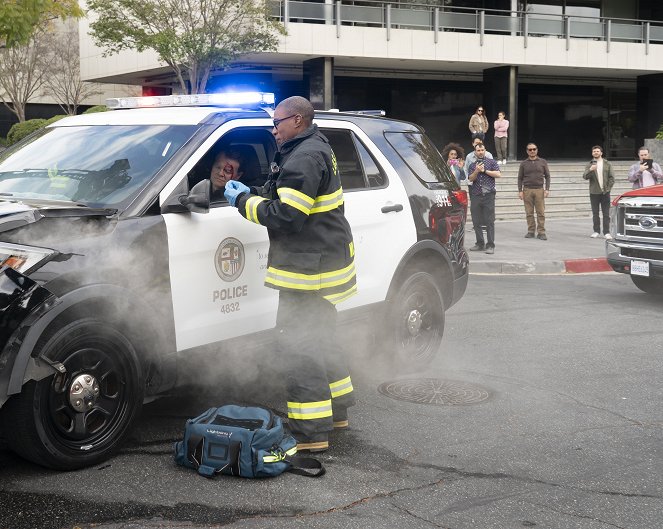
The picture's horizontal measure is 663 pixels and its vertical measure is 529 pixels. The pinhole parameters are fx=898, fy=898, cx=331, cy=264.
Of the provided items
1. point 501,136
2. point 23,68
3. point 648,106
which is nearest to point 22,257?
point 501,136

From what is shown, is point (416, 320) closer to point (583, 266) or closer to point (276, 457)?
point (276, 457)

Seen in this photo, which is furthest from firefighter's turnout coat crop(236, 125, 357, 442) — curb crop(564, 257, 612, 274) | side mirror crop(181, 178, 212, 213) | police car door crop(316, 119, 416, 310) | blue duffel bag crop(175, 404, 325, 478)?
curb crop(564, 257, 612, 274)

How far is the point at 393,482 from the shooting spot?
4.40 metres

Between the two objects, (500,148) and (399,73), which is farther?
(399,73)

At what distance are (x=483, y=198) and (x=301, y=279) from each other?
34.2 feet

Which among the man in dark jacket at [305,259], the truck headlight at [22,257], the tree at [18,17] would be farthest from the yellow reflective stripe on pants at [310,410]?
the tree at [18,17]

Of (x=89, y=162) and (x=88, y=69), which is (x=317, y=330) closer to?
(x=89, y=162)

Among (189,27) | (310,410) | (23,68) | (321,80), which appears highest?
(23,68)

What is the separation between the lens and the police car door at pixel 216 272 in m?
4.75

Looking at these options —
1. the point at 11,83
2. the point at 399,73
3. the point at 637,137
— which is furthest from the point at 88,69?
the point at 637,137

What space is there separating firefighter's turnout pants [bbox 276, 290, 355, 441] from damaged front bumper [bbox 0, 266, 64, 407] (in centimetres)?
136

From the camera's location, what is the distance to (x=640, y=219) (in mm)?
9969

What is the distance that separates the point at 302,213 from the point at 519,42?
29.5m

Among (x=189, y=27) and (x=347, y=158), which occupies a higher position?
(x=189, y=27)
